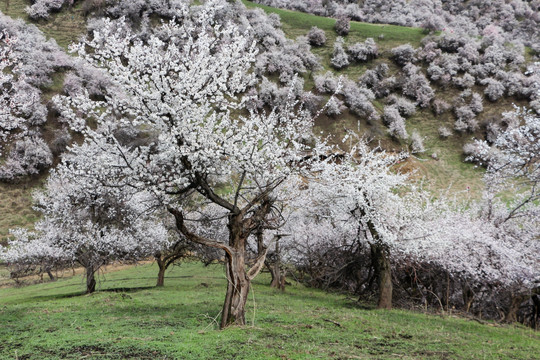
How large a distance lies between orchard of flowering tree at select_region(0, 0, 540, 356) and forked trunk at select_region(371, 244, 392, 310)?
109 mm

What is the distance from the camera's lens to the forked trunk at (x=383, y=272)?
56.6 feet

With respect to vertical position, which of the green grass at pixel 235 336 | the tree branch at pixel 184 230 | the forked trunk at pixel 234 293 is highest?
the tree branch at pixel 184 230

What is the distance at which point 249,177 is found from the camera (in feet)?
42.9

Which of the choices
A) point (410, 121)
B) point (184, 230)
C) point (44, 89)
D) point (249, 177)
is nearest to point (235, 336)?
point (184, 230)

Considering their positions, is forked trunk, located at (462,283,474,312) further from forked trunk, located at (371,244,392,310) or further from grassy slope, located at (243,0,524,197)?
grassy slope, located at (243,0,524,197)

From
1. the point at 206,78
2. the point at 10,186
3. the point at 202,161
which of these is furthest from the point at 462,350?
the point at 10,186

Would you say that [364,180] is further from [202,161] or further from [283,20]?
[283,20]

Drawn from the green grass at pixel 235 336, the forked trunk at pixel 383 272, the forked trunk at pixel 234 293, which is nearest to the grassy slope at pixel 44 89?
the green grass at pixel 235 336

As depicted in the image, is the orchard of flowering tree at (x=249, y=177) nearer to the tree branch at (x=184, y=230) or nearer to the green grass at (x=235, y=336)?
the tree branch at (x=184, y=230)

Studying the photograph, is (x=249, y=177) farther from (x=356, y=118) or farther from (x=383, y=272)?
(x=356, y=118)

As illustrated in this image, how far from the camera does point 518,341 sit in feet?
42.3

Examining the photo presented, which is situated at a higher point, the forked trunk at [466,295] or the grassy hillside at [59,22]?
the grassy hillside at [59,22]

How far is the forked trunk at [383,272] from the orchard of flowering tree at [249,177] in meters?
0.11

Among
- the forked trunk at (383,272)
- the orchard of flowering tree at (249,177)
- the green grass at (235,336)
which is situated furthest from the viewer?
the forked trunk at (383,272)
